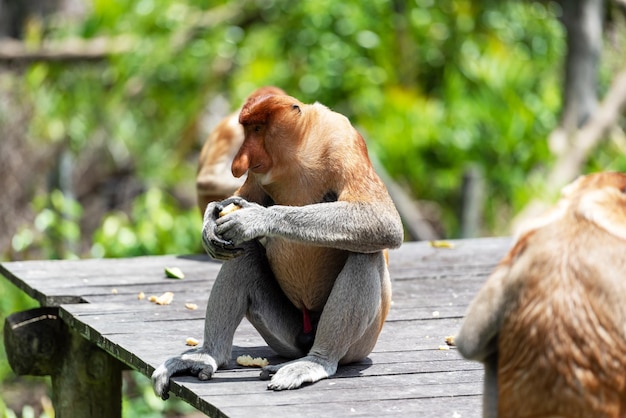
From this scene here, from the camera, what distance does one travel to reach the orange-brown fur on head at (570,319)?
2775 millimetres

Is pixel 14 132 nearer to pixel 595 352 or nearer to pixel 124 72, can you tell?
pixel 124 72

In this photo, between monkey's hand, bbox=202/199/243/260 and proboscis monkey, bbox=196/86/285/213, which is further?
proboscis monkey, bbox=196/86/285/213

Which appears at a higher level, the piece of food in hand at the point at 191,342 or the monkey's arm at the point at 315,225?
the monkey's arm at the point at 315,225

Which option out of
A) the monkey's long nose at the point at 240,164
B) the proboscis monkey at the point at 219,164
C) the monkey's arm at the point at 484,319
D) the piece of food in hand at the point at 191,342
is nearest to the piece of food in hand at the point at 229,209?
the monkey's long nose at the point at 240,164

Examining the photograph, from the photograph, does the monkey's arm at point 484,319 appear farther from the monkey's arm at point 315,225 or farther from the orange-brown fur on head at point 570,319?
the monkey's arm at point 315,225

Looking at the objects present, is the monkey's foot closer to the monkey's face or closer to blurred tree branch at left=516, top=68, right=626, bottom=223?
the monkey's face

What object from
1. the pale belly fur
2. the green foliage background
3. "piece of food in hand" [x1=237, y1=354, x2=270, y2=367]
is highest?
the pale belly fur

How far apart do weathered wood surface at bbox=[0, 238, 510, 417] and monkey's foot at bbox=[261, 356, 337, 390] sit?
4 cm

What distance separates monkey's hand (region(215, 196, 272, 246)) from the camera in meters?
3.77

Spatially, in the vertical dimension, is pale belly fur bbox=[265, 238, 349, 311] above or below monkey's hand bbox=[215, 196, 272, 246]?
below

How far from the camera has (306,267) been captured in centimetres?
406

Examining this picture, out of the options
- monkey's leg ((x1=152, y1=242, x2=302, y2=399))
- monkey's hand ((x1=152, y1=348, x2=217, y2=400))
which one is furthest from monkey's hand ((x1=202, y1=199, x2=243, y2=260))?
monkey's hand ((x1=152, y1=348, x2=217, y2=400))

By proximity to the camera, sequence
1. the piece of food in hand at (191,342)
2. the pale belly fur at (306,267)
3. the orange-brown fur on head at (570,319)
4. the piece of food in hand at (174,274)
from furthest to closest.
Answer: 1. the piece of food in hand at (174,274)
2. the piece of food in hand at (191,342)
3. the pale belly fur at (306,267)
4. the orange-brown fur on head at (570,319)

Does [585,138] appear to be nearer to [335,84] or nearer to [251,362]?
[335,84]
